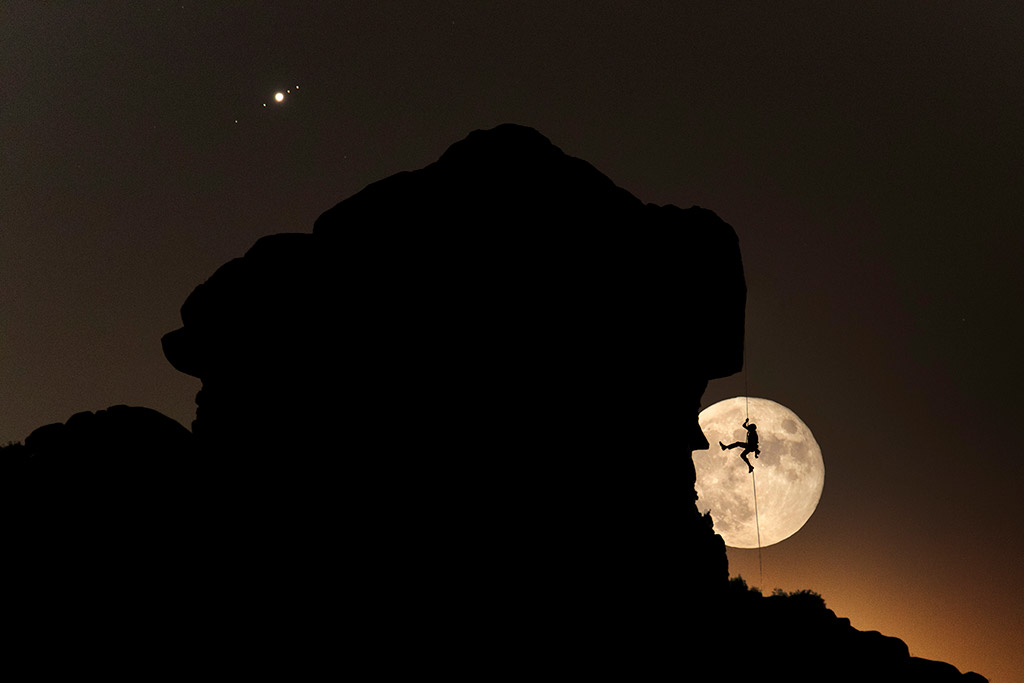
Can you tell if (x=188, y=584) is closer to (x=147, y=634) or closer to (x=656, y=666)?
(x=147, y=634)

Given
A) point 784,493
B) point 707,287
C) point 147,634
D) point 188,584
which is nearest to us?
point 147,634

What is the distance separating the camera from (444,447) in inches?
747

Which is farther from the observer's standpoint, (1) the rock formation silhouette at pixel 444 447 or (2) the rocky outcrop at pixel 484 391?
(2) the rocky outcrop at pixel 484 391

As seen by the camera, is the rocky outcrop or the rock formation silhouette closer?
the rock formation silhouette

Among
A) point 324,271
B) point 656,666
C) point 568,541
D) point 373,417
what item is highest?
point 324,271

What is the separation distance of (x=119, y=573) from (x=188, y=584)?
6.31ft

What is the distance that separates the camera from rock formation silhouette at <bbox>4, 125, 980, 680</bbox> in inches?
720

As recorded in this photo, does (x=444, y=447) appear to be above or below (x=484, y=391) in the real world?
below

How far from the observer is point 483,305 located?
19.8m

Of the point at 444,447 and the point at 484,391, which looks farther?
the point at 484,391

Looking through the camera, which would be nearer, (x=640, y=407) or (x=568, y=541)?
(x=568, y=541)

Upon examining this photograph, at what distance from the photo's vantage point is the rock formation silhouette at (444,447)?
18.3 m

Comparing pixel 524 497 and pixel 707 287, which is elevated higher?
pixel 707 287

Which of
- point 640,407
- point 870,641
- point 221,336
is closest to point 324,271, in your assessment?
point 221,336
